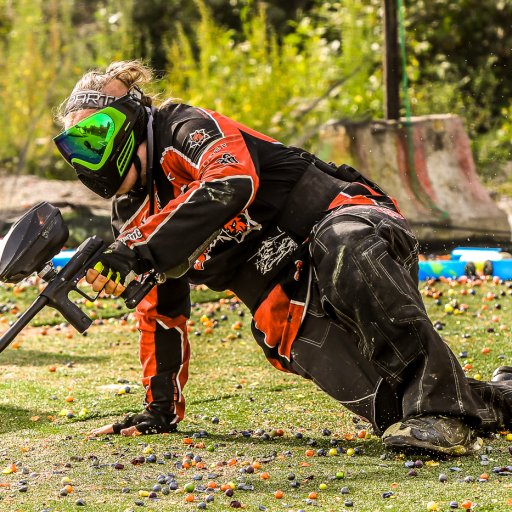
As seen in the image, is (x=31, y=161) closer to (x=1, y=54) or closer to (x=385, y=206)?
(x=1, y=54)

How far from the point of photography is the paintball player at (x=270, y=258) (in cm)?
421

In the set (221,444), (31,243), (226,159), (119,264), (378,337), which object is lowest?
(221,444)

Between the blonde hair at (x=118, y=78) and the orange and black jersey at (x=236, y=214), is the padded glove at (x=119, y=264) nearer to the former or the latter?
the orange and black jersey at (x=236, y=214)

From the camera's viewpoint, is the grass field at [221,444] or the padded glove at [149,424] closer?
the grass field at [221,444]

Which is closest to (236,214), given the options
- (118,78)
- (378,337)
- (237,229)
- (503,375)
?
(237,229)

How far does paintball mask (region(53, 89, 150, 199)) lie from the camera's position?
441 centimetres

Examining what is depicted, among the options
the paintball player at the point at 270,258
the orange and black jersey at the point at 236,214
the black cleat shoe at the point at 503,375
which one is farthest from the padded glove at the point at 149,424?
the black cleat shoe at the point at 503,375

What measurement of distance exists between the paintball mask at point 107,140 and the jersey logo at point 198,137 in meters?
0.28

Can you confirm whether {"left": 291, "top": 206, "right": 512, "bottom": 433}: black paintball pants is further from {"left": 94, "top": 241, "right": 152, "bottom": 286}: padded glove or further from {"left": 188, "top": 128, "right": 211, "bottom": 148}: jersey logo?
{"left": 94, "top": 241, "right": 152, "bottom": 286}: padded glove

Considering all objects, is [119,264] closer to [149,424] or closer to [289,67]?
[149,424]

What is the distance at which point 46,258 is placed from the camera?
13.7 ft

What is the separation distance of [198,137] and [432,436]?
154cm

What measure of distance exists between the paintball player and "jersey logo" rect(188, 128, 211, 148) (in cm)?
1

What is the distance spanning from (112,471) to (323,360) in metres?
1.02
